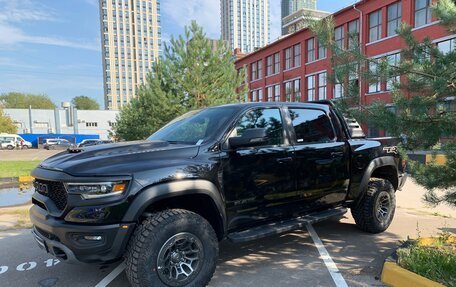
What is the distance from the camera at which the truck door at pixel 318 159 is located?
15.0 feet

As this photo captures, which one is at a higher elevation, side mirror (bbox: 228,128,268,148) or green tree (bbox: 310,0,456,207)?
green tree (bbox: 310,0,456,207)

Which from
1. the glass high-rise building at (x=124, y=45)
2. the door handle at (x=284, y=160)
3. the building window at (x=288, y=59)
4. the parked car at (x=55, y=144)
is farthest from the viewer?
the glass high-rise building at (x=124, y=45)

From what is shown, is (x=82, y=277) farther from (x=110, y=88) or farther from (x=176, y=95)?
(x=110, y=88)

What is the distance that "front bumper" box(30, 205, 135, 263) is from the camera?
318cm

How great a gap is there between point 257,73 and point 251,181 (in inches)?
1778

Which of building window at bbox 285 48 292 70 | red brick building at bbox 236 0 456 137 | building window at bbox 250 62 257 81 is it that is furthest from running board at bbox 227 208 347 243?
building window at bbox 250 62 257 81

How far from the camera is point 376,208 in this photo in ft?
18.4

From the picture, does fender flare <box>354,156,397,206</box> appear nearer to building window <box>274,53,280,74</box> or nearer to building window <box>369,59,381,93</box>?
building window <box>369,59,381,93</box>

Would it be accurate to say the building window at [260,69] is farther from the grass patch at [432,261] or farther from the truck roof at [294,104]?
the grass patch at [432,261]

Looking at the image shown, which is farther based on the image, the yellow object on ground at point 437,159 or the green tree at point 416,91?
the yellow object on ground at point 437,159

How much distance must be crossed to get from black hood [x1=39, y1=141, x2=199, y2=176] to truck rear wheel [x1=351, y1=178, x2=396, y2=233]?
306cm

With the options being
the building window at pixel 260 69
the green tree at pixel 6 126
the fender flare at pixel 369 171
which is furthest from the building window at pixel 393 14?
the green tree at pixel 6 126

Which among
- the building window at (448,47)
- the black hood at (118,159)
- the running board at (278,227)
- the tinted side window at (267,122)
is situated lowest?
the running board at (278,227)

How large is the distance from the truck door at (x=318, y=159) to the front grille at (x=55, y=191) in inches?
101
